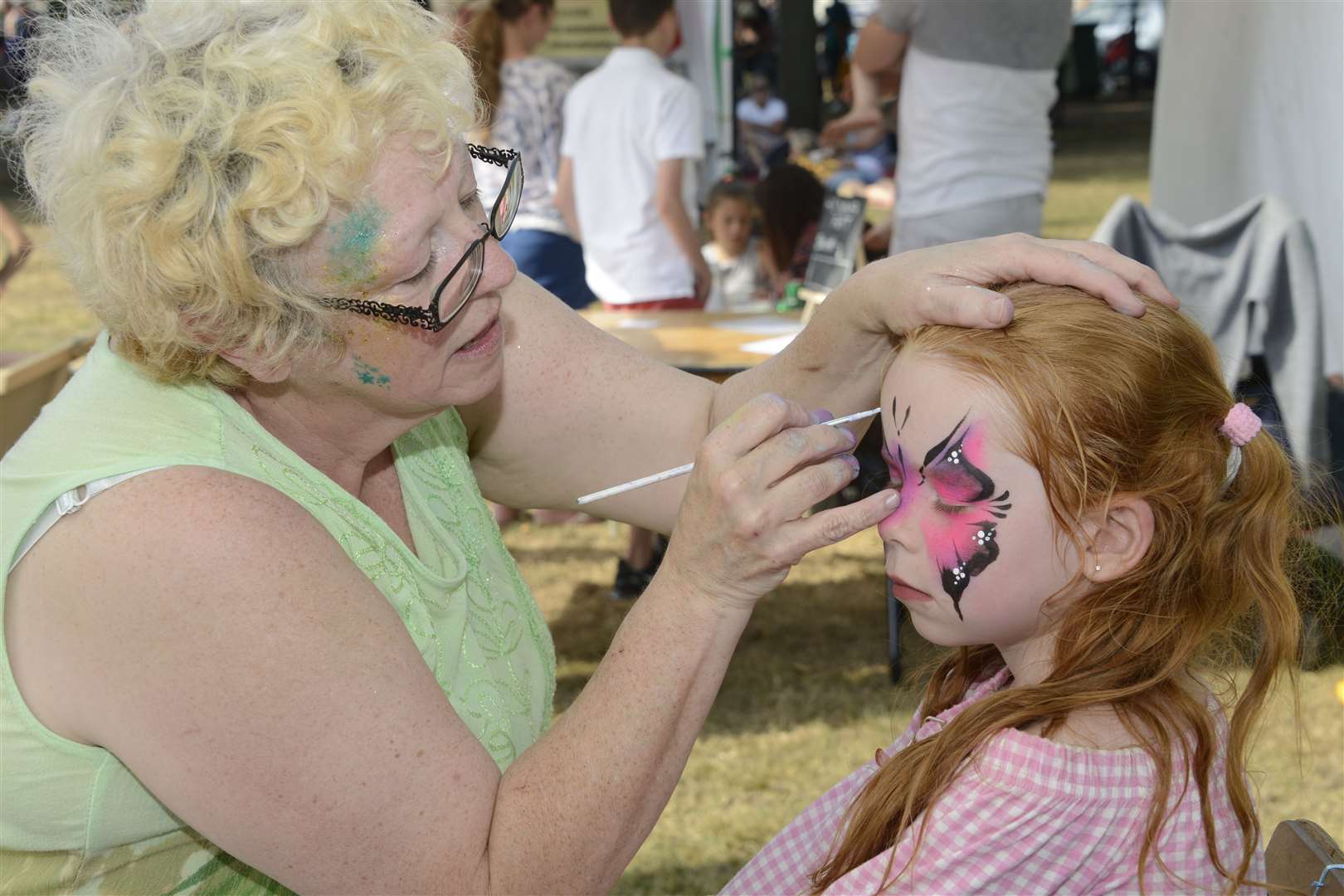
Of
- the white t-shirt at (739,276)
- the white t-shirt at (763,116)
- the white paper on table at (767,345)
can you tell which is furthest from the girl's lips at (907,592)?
the white t-shirt at (763,116)

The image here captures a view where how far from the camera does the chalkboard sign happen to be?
11.9 ft

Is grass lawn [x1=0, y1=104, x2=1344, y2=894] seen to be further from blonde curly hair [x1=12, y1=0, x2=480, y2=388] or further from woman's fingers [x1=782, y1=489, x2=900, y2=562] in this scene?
woman's fingers [x1=782, y1=489, x2=900, y2=562]

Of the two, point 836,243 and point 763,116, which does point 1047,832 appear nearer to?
point 836,243

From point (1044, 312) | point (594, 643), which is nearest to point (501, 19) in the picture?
point (594, 643)

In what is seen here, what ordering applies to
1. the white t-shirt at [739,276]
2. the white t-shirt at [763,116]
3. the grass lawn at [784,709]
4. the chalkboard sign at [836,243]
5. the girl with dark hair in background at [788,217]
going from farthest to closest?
the white t-shirt at [763,116] → the white t-shirt at [739,276] → the girl with dark hair in background at [788,217] → the chalkboard sign at [836,243] → the grass lawn at [784,709]

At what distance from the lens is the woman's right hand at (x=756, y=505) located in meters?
1.15

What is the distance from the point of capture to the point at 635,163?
4293 millimetres

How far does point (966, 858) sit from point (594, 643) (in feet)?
8.60

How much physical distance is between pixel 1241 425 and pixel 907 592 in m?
0.38

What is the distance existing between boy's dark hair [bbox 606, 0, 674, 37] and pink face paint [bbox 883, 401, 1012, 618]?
127 inches

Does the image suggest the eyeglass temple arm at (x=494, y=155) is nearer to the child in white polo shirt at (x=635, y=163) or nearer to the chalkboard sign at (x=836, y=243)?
the chalkboard sign at (x=836, y=243)

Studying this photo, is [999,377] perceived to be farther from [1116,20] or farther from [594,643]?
[1116,20]

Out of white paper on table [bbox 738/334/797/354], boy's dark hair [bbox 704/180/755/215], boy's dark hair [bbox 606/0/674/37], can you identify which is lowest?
white paper on table [bbox 738/334/797/354]

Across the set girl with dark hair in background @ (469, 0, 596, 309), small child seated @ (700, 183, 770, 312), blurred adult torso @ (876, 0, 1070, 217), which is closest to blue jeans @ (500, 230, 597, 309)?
girl with dark hair in background @ (469, 0, 596, 309)
